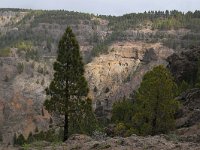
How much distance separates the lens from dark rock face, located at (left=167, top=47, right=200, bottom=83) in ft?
289

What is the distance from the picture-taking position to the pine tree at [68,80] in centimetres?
4144

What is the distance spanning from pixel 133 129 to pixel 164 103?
25.2 feet

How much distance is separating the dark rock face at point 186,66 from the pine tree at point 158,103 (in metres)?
41.0

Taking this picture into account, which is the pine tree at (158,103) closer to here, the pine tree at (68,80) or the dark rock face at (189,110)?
the dark rock face at (189,110)

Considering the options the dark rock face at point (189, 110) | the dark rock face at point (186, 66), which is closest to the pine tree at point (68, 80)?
the dark rock face at point (189, 110)

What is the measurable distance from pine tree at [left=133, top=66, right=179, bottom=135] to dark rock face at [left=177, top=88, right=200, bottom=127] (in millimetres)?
1481

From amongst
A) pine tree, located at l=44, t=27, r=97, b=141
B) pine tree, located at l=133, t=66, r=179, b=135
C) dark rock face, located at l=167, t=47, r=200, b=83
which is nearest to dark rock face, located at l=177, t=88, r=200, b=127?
pine tree, located at l=133, t=66, r=179, b=135

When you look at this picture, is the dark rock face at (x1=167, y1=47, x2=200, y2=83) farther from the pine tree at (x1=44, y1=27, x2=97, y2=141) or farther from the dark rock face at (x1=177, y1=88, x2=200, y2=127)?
the pine tree at (x1=44, y1=27, x2=97, y2=141)

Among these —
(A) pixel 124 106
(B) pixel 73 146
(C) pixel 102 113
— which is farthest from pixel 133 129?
(C) pixel 102 113

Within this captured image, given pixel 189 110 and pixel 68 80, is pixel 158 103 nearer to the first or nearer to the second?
pixel 189 110

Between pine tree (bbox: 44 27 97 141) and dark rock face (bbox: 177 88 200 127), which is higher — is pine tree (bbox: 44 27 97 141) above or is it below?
above

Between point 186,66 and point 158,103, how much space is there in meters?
46.7

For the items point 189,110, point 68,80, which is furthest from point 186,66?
point 68,80

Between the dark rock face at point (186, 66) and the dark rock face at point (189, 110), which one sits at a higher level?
the dark rock face at point (186, 66)
